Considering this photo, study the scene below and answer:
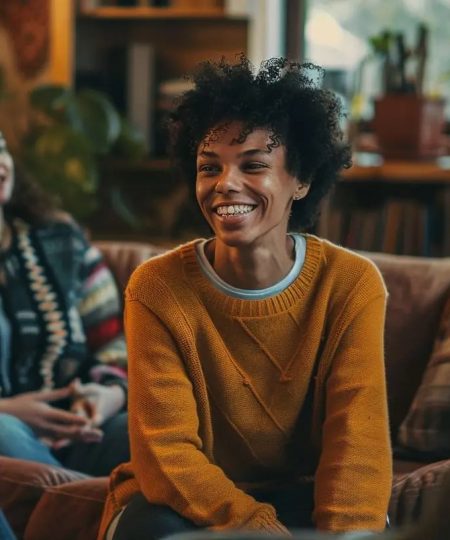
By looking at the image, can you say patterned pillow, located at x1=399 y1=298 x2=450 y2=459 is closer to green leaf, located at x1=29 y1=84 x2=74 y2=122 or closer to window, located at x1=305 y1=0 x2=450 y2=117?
window, located at x1=305 y1=0 x2=450 y2=117

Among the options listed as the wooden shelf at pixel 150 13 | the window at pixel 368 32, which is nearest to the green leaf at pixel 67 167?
the wooden shelf at pixel 150 13

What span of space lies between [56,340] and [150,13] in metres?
2.02

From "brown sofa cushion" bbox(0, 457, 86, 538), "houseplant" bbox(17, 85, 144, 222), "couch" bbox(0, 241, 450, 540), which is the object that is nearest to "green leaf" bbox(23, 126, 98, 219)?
"houseplant" bbox(17, 85, 144, 222)

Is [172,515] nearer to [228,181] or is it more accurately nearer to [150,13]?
[228,181]

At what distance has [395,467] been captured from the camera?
209cm

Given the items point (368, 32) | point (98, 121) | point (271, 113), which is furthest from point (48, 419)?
point (368, 32)

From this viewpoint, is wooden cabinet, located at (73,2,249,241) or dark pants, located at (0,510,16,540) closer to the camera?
dark pants, located at (0,510,16,540)

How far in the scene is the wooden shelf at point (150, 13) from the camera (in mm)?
4020

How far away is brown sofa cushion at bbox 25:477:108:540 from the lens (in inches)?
74.9

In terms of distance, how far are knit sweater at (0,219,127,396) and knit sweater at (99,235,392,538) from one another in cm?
63

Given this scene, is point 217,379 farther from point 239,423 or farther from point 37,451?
point 37,451

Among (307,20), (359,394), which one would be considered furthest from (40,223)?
(307,20)

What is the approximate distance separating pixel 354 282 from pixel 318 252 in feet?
0.26

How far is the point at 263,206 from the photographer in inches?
65.2
